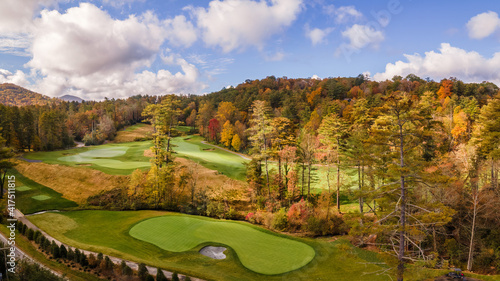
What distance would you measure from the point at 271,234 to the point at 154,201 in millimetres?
16165

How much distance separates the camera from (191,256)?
18328mm

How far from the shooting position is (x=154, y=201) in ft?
99.6

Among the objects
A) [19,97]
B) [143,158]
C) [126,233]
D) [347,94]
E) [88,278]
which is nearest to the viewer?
[88,278]

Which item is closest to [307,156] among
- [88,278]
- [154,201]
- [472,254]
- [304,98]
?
[472,254]

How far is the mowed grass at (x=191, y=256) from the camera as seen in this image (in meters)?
16.2

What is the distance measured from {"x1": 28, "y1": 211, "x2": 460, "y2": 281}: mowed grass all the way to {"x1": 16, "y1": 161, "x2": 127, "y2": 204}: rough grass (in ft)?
24.6

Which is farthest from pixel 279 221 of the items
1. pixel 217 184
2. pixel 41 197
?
pixel 41 197

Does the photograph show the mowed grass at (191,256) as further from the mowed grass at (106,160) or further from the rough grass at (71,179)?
the mowed grass at (106,160)

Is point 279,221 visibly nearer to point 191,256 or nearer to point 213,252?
point 213,252

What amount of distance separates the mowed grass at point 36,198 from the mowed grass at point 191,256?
4123 mm

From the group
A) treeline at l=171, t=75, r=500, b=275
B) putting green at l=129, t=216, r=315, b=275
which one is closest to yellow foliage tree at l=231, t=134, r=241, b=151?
treeline at l=171, t=75, r=500, b=275

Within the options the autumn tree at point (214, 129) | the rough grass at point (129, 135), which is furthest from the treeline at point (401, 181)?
the rough grass at point (129, 135)

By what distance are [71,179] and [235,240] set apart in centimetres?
2884

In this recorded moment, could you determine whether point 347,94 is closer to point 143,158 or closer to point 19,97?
point 143,158
